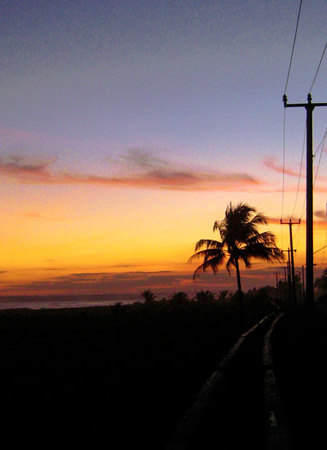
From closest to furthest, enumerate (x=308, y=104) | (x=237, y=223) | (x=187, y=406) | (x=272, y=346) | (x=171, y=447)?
(x=171, y=447) < (x=187, y=406) < (x=272, y=346) < (x=308, y=104) < (x=237, y=223)

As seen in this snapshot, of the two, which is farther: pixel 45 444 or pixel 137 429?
pixel 137 429

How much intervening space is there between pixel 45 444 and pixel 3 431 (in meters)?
0.66

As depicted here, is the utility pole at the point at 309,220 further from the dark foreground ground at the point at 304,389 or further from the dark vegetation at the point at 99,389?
the dark vegetation at the point at 99,389

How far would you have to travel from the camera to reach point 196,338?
16.7 m

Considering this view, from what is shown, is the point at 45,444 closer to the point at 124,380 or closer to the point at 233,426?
the point at 233,426

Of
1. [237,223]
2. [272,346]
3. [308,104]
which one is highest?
[308,104]

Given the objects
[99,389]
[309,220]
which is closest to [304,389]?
[99,389]

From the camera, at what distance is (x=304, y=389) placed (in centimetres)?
763

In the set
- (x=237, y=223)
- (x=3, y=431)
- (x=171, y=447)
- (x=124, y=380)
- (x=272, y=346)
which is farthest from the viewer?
(x=237, y=223)

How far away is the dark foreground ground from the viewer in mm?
5086

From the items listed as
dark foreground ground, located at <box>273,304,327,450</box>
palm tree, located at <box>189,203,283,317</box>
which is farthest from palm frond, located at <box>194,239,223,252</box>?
dark foreground ground, located at <box>273,304,327,450</box>

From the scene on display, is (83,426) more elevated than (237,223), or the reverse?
(237,223)

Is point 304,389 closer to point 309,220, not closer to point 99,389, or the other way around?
point 99,389

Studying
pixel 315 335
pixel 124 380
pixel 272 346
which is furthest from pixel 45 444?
pixel 315 335
